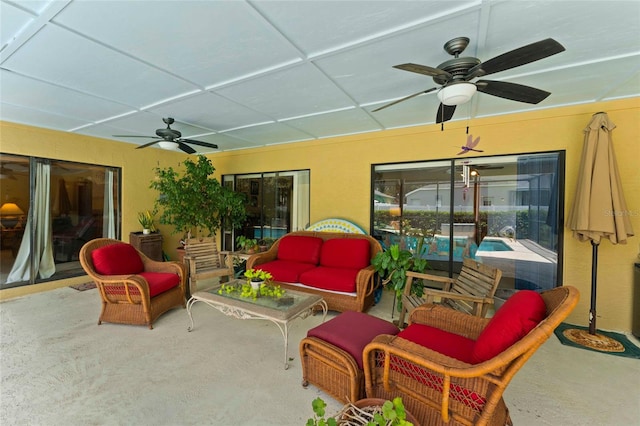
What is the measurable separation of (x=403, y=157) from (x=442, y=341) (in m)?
2.99

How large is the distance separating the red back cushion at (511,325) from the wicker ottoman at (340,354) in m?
0.72

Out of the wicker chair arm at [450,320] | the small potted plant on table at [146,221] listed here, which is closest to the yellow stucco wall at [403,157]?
the small potted plant on table at [146,221]

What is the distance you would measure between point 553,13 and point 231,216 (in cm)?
530

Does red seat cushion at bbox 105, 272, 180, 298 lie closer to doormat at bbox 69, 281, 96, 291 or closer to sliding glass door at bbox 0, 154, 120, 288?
doormat at bbox 69, 281, 96, 291

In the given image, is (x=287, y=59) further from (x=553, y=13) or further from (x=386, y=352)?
(x=386, y=352)

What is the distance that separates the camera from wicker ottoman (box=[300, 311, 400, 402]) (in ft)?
5.86

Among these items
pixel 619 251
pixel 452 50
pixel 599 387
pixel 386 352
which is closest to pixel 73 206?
pixel 386 352

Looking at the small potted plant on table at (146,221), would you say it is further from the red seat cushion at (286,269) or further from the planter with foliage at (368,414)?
the planter with foliage at (368,414)

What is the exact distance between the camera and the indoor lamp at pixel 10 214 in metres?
4.06

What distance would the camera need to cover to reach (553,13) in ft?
5.69

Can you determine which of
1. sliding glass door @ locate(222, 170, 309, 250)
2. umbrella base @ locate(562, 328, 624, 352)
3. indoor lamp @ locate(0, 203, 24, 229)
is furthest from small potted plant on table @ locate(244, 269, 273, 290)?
indoor lamp @ locate(0, 203, 24, 229)

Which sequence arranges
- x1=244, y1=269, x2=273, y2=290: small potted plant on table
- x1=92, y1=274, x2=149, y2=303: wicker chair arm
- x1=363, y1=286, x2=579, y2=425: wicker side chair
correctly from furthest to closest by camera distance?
x1=92, y1=274, x2=149, y2=303: wicker chair arm
x1=244, y1=269, x2=273, y2=290: small potted plant on table
x1=363, y1=286, x2=579, y2=425: wicker side chair

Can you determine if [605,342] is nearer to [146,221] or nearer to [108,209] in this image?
[146,221]

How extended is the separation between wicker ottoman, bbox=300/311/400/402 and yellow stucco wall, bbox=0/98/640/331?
2.58m
